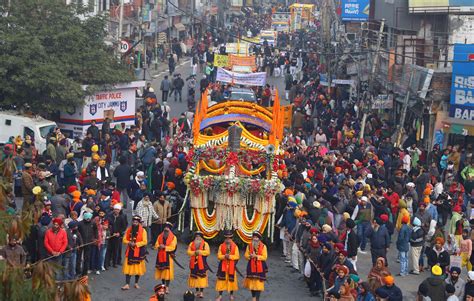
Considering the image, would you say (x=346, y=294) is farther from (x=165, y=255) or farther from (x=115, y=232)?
(x=115, y=232)

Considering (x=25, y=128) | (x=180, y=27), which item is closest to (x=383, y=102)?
(x=25, y=128)

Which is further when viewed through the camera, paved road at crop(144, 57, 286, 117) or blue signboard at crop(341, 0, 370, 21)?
blue signboard at crop(341, 0, 370, 21)

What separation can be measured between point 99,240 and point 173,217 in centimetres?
264

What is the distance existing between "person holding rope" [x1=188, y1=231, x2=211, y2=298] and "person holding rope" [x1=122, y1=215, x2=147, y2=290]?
0.89 metres

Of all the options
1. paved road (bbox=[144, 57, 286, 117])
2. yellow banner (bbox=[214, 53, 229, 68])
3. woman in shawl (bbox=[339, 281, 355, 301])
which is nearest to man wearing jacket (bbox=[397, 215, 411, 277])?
woman in shawl (bbox=[339, 281, 355, 301])

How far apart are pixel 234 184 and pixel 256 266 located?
9.99 ft

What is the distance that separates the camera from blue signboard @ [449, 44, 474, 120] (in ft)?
105

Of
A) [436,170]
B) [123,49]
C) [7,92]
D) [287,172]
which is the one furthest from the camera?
[123,49]

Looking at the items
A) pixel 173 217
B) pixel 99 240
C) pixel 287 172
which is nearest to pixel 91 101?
pixel 287 172

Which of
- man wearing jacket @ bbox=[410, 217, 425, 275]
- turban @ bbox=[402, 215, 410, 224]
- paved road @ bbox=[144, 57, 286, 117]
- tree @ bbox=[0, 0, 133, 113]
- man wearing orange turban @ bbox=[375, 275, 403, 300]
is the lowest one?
paved road @ bbox=[144, 57, 286, 117]

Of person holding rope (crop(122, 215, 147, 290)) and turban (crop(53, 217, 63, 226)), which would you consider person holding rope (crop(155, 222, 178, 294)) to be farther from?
turban (crop(53, 217, 63, 226))

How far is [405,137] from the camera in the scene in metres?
36.1

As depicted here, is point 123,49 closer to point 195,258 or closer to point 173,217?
point 173,217

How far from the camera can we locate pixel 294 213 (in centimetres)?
2130
